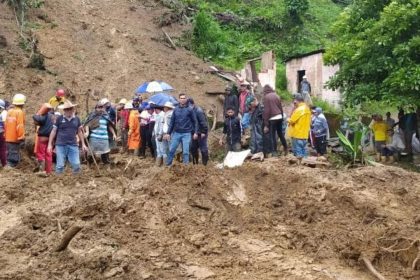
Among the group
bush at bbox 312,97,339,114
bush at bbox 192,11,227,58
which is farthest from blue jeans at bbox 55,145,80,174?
bush at bbox 192,11,227,58

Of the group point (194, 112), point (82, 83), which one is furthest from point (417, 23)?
point (82, 83)

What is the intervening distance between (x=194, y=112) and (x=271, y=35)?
19244 millimetres

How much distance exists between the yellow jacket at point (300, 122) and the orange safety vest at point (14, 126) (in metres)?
4.99

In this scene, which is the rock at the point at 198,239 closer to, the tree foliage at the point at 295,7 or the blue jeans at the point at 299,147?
the blue jeans at the point at 299,147

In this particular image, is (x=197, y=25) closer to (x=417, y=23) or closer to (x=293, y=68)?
(x=293, y=68)

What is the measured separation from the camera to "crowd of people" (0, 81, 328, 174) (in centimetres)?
957

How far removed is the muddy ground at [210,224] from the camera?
616 centimetres

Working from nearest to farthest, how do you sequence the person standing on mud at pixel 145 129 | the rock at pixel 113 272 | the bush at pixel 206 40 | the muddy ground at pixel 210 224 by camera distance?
the rock at pixel 113 272, the muddy ground at pixel 210 224, the person standing on mud at pixel 145 129, the bush at pixel 206 40

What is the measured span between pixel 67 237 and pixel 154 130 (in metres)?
5.79

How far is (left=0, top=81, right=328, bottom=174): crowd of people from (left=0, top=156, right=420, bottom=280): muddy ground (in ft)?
2.60

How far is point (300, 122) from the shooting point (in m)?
10.6

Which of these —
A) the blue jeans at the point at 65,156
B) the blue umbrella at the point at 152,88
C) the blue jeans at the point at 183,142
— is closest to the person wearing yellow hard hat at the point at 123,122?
the blue umbrella at the point at 152,88

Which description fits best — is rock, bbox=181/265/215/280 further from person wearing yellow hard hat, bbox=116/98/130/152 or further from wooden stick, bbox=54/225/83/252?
person wearing yellow hard hat, bbox=116/98/130/152

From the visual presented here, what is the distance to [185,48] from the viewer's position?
23.1 m
